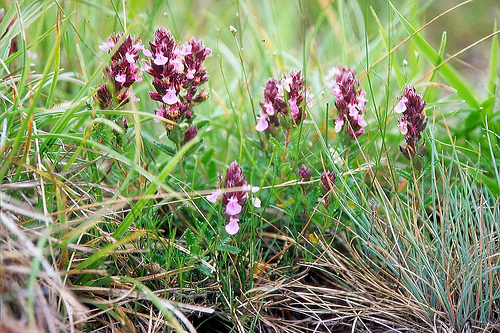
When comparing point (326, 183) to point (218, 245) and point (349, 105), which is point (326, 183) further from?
point (218, 245)

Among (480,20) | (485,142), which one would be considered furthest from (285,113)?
(480,20)

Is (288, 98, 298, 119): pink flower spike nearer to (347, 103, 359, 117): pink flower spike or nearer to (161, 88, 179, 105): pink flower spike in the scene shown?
(347, 103, 359, 117): pink flower spike

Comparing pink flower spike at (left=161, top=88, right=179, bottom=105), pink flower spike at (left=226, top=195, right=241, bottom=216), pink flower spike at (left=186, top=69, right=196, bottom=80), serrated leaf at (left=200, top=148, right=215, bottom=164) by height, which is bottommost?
pink flower spike at (left=226, top=195, right=241, bottom=216)

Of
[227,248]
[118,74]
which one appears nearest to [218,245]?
[227,248]

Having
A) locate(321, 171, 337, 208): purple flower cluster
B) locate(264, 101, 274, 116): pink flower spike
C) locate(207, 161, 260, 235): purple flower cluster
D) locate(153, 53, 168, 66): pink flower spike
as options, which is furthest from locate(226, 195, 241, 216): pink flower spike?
locate(153, 53, 168, 66): pink flower spike

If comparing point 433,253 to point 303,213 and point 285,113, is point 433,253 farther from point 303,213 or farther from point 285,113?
point 285,113
